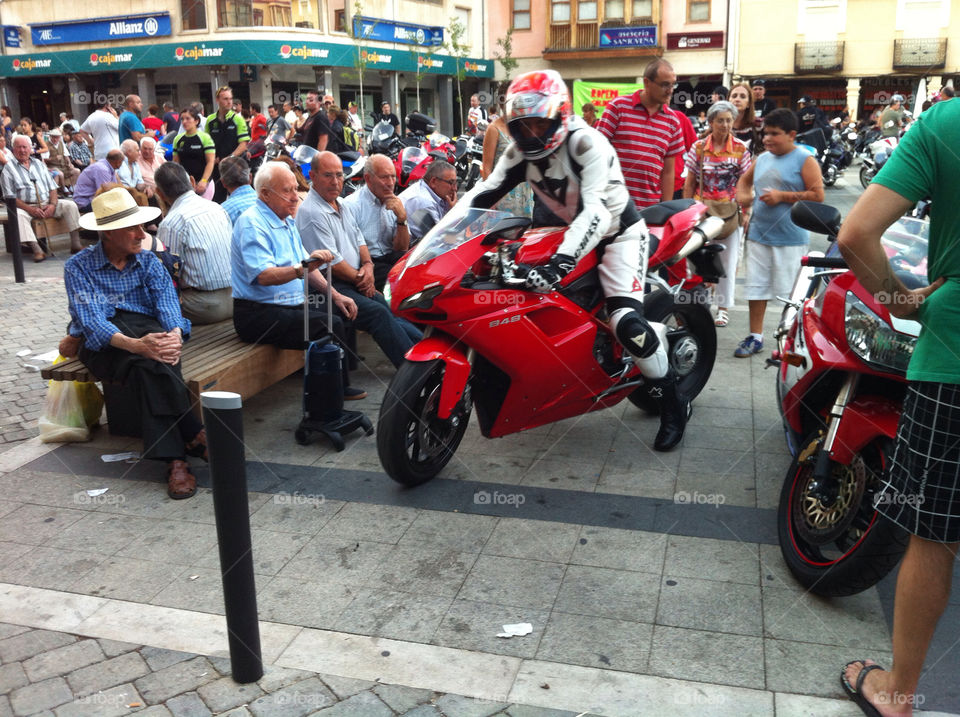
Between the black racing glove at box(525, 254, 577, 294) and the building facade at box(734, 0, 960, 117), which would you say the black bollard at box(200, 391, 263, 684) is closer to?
the black racing glove at box(525, 254, 577, 294)

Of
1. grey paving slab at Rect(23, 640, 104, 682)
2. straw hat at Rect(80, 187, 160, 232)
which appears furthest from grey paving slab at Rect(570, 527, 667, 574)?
straw hat at Rect(80, 187, 160, 232)

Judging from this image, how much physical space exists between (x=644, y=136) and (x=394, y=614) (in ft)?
13.7

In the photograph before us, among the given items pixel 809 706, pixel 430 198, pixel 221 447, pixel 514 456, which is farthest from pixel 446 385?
pixel 430 198

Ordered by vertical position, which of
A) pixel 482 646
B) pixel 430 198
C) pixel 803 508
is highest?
pixel 430 198

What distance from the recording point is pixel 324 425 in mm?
5051

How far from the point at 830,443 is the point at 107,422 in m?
4.06

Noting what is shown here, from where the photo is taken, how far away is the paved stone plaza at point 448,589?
289 centimetres

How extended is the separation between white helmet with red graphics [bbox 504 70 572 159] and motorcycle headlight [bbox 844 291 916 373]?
5.31 feet

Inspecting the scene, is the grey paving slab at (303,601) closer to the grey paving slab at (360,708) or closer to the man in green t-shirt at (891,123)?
the grey paving slab at (360,708)

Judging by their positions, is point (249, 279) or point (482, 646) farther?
point (249, 279)

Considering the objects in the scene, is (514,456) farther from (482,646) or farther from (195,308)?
(195,308)

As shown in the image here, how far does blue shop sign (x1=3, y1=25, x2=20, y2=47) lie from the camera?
3725cm

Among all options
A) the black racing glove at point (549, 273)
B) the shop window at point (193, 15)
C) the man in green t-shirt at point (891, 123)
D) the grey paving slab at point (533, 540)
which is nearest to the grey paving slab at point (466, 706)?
the grey paving slab at point (533, 540)

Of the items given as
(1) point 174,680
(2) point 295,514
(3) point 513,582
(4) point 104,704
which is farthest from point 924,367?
(2) point 295,514
